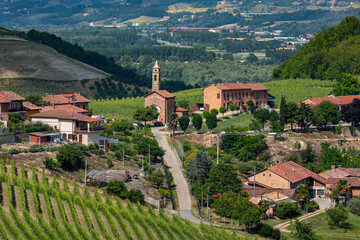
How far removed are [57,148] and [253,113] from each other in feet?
118

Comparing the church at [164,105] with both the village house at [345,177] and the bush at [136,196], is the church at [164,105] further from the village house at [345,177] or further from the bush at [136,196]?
the bush at [136,196]

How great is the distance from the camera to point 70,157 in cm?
6291

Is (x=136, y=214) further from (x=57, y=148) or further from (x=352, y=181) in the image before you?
(x=352, y=181)

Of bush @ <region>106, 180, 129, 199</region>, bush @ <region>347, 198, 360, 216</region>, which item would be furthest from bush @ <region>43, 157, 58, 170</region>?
bush @ <region>347, 198, 360, 216</region>

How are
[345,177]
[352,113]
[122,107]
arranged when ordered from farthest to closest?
[122,107] → [352,113] → [345,177]

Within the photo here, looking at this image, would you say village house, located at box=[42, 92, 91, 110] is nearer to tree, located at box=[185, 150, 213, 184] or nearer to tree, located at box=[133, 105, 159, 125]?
tree, located at box=[133, 105, 159, 125]

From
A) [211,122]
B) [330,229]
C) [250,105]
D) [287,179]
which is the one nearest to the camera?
[330,229]

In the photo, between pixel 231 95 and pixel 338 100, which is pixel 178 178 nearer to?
pixel 231 95

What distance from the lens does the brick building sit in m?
98.1

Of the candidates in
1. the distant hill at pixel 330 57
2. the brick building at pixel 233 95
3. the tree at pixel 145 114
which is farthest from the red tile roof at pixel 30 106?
the distant hill at pixel 330 57

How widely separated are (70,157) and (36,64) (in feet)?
316

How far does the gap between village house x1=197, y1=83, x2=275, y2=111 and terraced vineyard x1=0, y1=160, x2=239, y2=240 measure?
41.3m

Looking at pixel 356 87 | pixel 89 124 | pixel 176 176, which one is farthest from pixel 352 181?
pixel 356 87

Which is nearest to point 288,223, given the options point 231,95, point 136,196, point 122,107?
point 136,196
